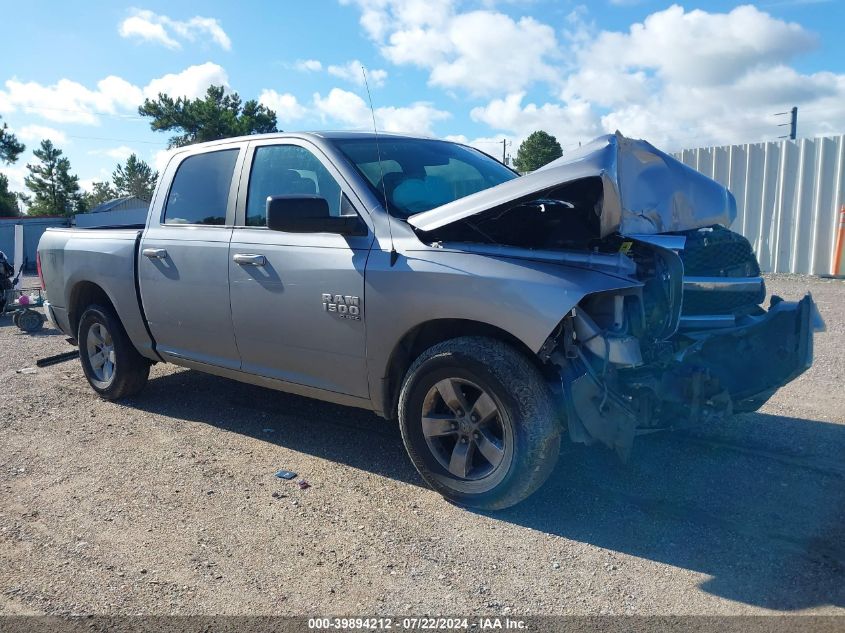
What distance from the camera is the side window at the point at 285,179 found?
4.38 m

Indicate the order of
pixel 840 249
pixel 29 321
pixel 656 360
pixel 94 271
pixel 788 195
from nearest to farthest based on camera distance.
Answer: pixel 656 360 → pixel 94 271 → pixel 29 321 → pixel 840 249 → pixel 788 195

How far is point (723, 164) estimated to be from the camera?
14.1 m

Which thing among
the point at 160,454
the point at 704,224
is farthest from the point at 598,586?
the point at 160,454

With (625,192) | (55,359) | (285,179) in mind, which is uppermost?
(285,179)

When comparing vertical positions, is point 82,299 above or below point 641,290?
below

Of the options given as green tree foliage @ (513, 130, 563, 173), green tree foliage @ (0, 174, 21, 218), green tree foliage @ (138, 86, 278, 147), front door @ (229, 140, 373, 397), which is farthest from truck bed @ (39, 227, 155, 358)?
green tree foliage @ (0, 174, 21, 218)

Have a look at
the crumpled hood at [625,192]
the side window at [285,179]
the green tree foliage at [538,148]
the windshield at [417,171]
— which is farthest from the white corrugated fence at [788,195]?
the green tree foliage at [538,148]

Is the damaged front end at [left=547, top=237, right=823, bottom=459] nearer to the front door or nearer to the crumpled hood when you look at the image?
the crumpled hood

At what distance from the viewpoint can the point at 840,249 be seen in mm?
12367

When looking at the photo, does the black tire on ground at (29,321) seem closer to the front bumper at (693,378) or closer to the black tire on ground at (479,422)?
the black tire on ground at (479,422)

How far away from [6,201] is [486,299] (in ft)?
178

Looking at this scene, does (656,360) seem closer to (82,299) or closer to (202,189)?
(202,189)

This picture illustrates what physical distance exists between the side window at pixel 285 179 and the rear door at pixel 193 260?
0.61ft

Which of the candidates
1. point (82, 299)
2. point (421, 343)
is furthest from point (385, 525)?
point (82, 299)
